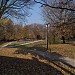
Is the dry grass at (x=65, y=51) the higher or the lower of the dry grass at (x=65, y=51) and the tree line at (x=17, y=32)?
the lower

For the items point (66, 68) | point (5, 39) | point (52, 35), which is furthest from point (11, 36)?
point (66, 68)

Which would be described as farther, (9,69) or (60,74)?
(60,74)

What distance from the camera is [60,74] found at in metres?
15.1

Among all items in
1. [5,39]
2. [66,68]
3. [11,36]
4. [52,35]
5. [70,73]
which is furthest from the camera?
[11,36]

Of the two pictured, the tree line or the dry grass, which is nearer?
the dry grass

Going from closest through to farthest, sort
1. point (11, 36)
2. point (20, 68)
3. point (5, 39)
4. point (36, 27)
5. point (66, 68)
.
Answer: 1. point (20, 68)
2. point (66, 68)
3. point (5, 39)
4. point (11, 36)
5. point (36, 27)

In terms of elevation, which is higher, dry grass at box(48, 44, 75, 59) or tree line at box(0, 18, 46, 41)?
tree line at box(0, 18, 46, 41)

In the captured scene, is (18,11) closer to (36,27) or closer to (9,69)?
(9,69)

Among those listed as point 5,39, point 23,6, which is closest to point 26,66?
point 23,6

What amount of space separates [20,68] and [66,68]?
172 inches

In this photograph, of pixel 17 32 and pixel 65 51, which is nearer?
pixel 65 51

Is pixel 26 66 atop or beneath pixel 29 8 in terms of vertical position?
beneath

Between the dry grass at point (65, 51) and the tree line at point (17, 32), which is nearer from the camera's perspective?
the dry grass at point (65, 51)

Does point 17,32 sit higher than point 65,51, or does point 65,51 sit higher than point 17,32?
point 17,32
